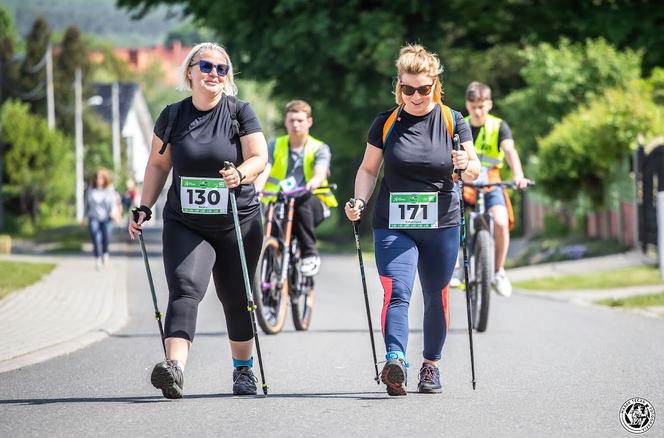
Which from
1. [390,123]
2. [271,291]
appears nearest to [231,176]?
[390,123]

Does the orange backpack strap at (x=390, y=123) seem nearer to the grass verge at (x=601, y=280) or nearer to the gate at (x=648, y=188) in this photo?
the grass verge at (x=601, y=280)

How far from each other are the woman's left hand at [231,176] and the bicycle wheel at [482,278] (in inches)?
166

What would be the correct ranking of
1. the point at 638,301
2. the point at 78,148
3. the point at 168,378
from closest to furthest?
1. the point at 168,378
2. the point at 638,301
3. the point at 78,148

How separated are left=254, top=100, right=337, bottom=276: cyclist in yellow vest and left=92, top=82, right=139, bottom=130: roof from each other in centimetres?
7715

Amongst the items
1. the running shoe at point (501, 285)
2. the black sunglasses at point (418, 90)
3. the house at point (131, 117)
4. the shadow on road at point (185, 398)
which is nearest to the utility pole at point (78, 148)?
the house at point (131, 117)

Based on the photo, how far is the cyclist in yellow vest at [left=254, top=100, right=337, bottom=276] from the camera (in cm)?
1154

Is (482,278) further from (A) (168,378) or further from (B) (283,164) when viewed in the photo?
(A) (168,378)

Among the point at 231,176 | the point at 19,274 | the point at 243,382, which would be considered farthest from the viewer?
the point at 19,274

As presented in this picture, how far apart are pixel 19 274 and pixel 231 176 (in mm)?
12339

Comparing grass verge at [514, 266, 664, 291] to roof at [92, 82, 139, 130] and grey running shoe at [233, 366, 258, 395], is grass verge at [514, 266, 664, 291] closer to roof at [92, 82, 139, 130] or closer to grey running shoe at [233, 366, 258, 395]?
grey running shoe at [233, 366, 258, 395]

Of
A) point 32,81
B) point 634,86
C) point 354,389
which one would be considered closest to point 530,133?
point 634,86

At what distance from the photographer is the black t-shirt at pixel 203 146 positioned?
738 cm

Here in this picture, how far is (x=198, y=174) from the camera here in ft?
24.2

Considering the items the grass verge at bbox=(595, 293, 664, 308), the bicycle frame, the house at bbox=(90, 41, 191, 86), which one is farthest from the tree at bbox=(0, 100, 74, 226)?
the house at bbox=(90, 41, 191, 86)
